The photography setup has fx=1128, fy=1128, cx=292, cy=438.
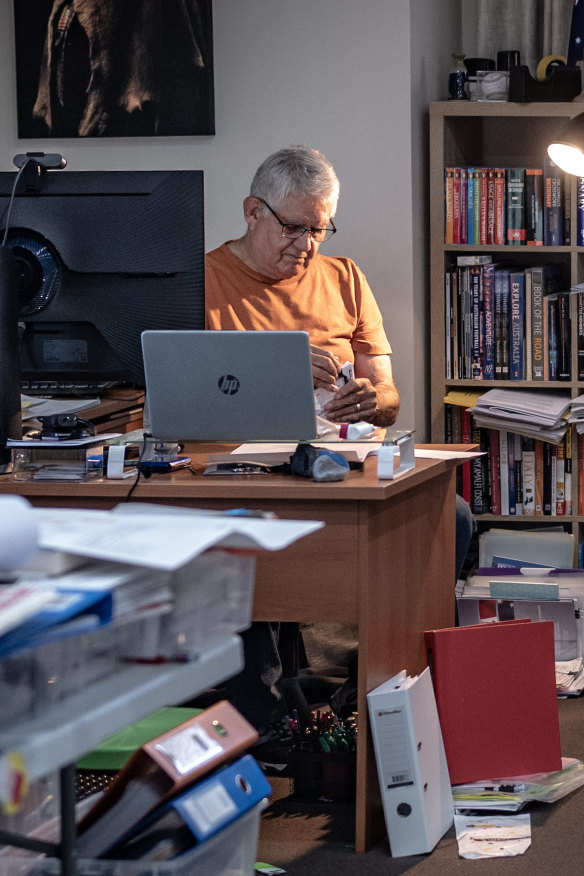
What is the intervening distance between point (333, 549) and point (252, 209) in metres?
1.15

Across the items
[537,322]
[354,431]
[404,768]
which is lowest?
[404,768]

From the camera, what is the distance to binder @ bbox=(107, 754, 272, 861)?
1163 mm

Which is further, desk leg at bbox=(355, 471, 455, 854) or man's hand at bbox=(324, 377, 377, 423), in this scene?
man's hand at bbox=(324, 377, 377, 423)

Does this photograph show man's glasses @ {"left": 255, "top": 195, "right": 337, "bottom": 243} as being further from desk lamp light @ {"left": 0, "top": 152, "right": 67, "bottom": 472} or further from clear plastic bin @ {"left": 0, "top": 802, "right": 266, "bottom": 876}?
clear plastic bin @ {"left": 0, "top": 802, "right": 266, "bottom": 876}

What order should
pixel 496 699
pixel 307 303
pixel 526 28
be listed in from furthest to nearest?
1. pixel 526 28
2. pixel 307 303
3. pixel 496 699

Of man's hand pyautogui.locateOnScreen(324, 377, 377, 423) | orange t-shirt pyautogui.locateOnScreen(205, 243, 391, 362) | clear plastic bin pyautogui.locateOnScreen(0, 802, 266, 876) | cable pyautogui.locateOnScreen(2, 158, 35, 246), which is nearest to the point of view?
clear plastic bin pyautogui.locateOnScreen(0, 802, 266, 876)

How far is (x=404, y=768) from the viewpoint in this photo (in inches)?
78.7

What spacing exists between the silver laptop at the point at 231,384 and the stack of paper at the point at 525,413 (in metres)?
1.41

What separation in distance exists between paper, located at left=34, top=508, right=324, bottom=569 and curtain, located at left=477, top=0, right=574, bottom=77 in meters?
2.86

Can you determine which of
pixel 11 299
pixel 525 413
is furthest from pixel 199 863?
pixel 525 413

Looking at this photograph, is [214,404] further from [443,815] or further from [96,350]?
[443,815]

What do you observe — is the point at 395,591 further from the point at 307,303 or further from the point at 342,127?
the point at 342,127

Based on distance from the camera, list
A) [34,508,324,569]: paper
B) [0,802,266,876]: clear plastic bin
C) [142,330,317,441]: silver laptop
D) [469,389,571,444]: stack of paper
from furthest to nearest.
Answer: [469,389,571,444]: stack of paper → [142,330,317,441]: silver laptop → [0,802,266,876]: clear plastic bin → [34,508,324,569]: paper

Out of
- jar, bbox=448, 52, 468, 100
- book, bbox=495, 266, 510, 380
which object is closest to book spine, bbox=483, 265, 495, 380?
book, bbox=495, 266, 510, 380
